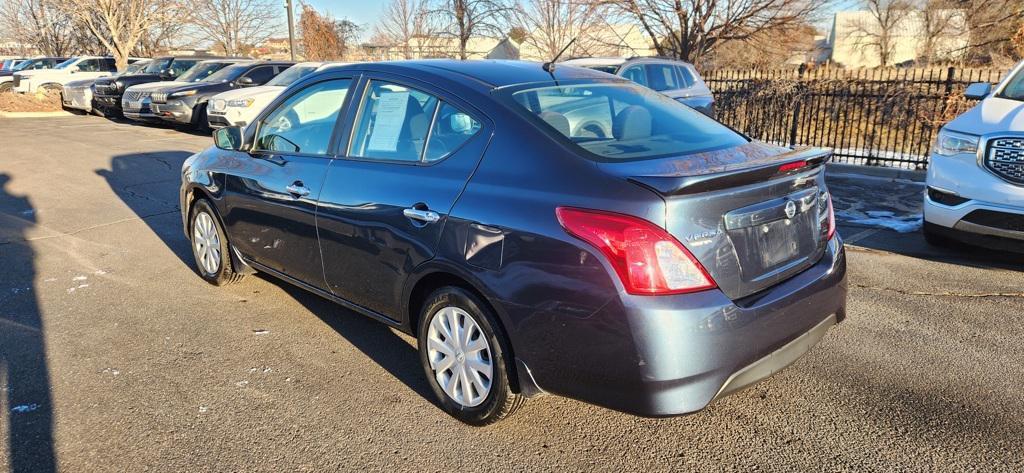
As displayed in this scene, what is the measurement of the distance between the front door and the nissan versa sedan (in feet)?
0.08

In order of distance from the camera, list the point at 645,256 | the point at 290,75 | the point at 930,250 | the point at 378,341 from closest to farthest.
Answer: the point at 645,256 → the point at 378,341 → the point at 930,250 → the point at 290,75

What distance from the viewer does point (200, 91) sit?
1481cm

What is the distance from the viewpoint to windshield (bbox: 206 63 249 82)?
15.5 m

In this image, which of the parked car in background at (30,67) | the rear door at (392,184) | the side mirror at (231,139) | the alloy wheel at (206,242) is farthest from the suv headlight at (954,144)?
the parked car in background at (30,67)

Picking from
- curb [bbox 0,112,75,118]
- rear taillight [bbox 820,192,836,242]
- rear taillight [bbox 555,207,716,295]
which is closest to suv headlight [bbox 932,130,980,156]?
rear taillight [bbox 820,192,836,242]

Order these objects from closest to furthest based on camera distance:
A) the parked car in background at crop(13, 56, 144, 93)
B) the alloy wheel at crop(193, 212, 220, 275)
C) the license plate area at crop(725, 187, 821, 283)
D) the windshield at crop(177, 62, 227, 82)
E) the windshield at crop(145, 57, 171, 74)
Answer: the license plate area at crop(725, 187, 821, 283) → the alloy wheel at crop(193, 212, 220, 275) → the windshield at crop(177, 62, 227, 82) → the windshield at crop(145, 57, 171, 74) → the parked car in background at crop(13, 56, 144, 93)

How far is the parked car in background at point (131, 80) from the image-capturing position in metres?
18.2

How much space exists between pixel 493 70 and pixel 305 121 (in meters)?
1.32

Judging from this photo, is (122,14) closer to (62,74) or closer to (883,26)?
(62,74)

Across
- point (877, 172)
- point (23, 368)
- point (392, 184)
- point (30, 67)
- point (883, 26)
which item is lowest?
point (23, 368)

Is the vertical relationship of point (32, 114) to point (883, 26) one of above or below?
below

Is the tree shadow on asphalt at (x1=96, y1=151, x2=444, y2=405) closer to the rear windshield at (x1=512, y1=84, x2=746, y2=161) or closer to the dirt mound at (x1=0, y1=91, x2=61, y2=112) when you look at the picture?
the rear windshield at (x1=512, y1=84, x2=746, y2=161)

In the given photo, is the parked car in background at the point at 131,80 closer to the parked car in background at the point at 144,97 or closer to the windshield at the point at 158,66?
the windshield at the point at 158,66

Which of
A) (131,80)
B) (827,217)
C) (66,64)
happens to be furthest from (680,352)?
(66,64)
